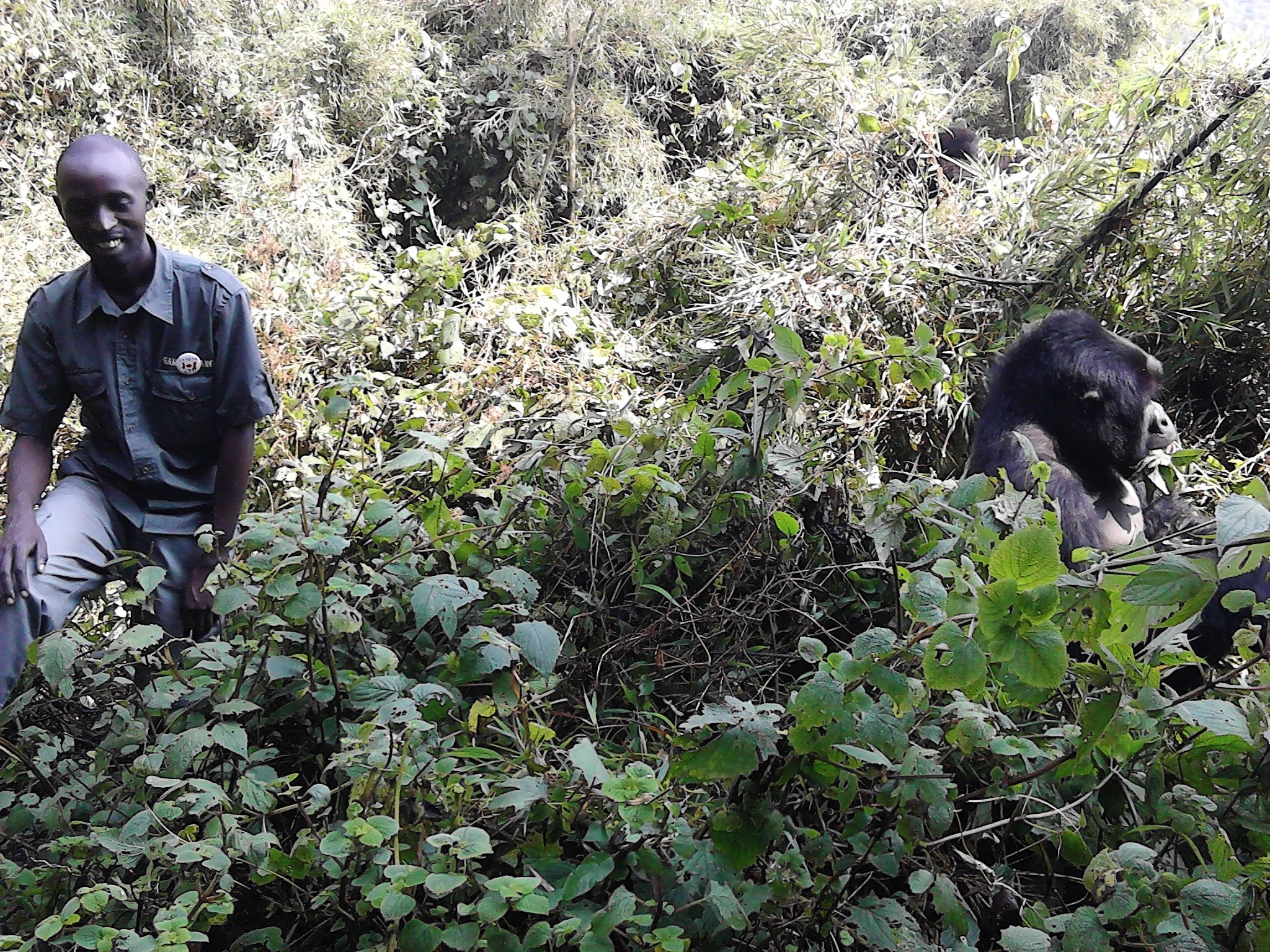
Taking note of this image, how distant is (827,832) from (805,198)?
3.30m

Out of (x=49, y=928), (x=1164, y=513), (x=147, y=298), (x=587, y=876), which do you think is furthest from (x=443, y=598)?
(x=1164, y=513)

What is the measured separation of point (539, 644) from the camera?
4.86 feet

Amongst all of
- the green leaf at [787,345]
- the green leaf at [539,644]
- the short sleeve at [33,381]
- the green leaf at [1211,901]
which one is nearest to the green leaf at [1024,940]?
the green leaf at [1211,901]

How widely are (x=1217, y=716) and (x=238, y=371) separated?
81.1 inches

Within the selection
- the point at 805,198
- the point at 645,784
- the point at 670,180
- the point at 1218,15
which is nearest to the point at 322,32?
the point at 670,180

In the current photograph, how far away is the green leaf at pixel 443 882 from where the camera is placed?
3.65 ft

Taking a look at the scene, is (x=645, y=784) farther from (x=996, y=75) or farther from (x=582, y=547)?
(x=996, y=75)

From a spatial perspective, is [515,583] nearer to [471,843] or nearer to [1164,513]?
[471,843]

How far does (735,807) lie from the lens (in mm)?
1239

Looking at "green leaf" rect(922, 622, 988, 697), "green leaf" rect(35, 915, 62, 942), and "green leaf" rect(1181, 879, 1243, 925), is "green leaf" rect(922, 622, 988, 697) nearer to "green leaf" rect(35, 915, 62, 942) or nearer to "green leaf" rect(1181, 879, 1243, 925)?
"green leaf" rect(1181, 879, 1243, 925)

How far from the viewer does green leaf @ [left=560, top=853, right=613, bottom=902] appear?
1197mm

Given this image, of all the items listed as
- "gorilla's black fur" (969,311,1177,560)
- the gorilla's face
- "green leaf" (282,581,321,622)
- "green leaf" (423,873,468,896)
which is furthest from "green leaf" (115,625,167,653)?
the gorilla's face

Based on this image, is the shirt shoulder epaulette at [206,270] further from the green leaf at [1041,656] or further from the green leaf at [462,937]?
the green leaf at [1041,656]

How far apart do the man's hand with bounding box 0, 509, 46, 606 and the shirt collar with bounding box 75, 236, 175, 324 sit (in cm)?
52
